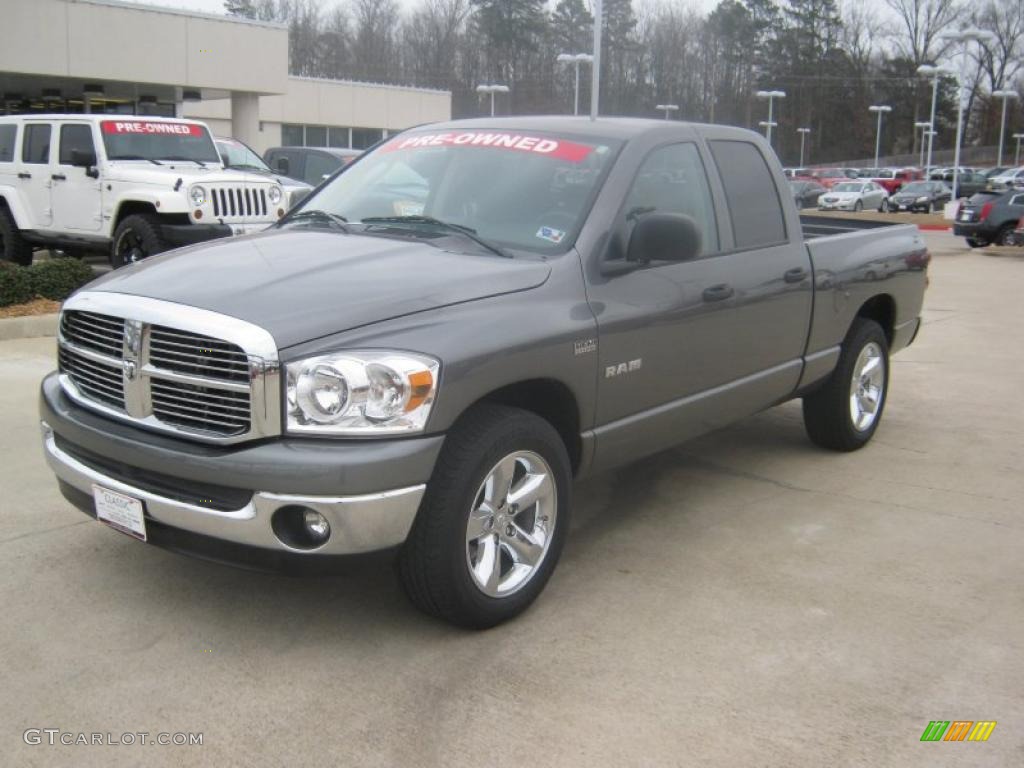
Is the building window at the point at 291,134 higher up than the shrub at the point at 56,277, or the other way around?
the building window at the point at 291,134

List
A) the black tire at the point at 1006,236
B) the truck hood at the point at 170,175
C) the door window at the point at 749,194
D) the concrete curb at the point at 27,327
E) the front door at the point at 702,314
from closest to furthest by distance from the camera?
the front door at the point at 702,314, the door window at the point at 749,194, the concrete curb at the point at 27,327, the truck hood at the point at 170,175, the black tire at the point at 1006,236

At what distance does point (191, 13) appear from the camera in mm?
24875

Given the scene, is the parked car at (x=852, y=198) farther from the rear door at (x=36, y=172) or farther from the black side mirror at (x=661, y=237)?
the black side mirror at (x=661, y=237)

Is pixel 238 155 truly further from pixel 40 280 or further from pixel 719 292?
pixel 719 292

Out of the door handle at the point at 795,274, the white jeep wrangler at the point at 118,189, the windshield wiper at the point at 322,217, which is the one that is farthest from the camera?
the white jeep wrangler at the point at 118,189

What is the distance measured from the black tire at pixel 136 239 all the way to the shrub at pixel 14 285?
4.38ft

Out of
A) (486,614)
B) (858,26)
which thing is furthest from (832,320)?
(858,26)

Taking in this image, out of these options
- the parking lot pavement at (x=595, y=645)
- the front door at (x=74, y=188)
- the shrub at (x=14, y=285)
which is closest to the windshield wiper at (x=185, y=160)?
the front door at (x=74, y=188)

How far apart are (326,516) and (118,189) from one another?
918cm

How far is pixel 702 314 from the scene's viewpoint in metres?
4.55

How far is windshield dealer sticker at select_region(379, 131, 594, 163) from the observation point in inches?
175

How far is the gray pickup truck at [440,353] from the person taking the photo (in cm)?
323

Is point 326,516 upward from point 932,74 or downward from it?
downward

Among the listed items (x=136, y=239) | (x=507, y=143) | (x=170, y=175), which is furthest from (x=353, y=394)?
(x=170, y=175)
